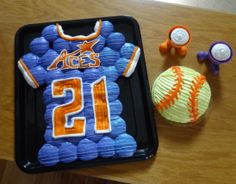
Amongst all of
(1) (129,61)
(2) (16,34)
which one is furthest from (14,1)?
(1) (129,61)

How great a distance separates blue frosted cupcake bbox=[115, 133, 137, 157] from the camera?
632 mm

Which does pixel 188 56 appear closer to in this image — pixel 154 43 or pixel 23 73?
pixel 154 43

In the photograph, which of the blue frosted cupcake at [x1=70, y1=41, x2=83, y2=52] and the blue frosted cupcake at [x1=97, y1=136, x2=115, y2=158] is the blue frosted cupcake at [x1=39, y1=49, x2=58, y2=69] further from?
the blue frosted cupcake at [x1=97, y1=136, x2=115, y2=158]

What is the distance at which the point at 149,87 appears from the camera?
698 millimetres

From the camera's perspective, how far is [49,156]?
24.7 inches

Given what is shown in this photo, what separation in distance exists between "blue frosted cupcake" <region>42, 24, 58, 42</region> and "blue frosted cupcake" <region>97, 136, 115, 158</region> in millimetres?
272

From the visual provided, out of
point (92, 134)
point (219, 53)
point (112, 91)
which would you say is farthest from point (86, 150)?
point (219, 53)

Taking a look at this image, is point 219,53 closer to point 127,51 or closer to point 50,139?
point 127,51

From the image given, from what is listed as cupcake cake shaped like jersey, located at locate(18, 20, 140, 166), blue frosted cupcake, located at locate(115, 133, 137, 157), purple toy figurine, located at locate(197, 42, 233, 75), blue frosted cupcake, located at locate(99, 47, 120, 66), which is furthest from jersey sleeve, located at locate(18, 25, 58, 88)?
purple toy figurine, located at locate(197, 42, 233, 75)

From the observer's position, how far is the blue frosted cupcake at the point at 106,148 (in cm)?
Answer: 63

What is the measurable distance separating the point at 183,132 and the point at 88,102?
0.22m

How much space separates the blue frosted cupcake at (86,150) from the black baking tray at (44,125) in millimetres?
12

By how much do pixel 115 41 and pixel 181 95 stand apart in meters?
0.21

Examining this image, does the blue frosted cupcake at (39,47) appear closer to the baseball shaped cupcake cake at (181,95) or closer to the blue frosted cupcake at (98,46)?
the blue frosted cupcake at (98,46)
